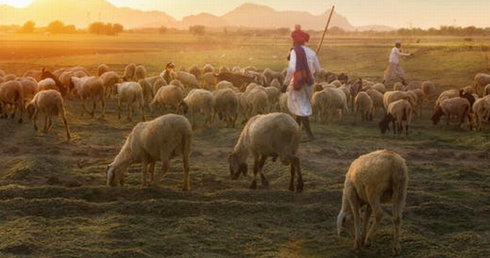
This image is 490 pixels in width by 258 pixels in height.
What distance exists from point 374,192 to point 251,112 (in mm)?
12221

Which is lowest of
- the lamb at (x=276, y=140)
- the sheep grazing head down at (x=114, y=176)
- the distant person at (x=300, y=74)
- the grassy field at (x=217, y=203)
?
the grassy field at (x=217, y=203)

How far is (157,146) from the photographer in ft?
33.0

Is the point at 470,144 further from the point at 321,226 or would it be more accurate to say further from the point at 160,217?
the point at 160,217

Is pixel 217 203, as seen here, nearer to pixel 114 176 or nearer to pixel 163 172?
pixel 163 172

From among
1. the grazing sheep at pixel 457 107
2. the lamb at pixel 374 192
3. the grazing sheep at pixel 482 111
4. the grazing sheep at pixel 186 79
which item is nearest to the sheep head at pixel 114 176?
the lamb at pixel 374 192

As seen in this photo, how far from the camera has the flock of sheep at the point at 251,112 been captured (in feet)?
24.4

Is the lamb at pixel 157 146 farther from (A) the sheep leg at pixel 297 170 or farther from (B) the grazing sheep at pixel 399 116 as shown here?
(B) the grazing sheep at pixel 399 116

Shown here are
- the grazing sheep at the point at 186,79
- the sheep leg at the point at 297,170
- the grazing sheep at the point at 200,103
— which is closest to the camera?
the sheep leg at the point at 297,170

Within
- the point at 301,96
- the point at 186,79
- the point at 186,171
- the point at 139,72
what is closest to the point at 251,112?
the point at 301,96

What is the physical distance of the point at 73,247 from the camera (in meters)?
7.30

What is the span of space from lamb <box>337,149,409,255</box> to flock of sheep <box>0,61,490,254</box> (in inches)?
0.5

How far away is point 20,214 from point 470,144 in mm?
11992

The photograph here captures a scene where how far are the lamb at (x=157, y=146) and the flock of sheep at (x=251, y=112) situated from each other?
0.06 feet

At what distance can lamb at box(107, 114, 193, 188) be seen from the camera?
9969 millimetres
